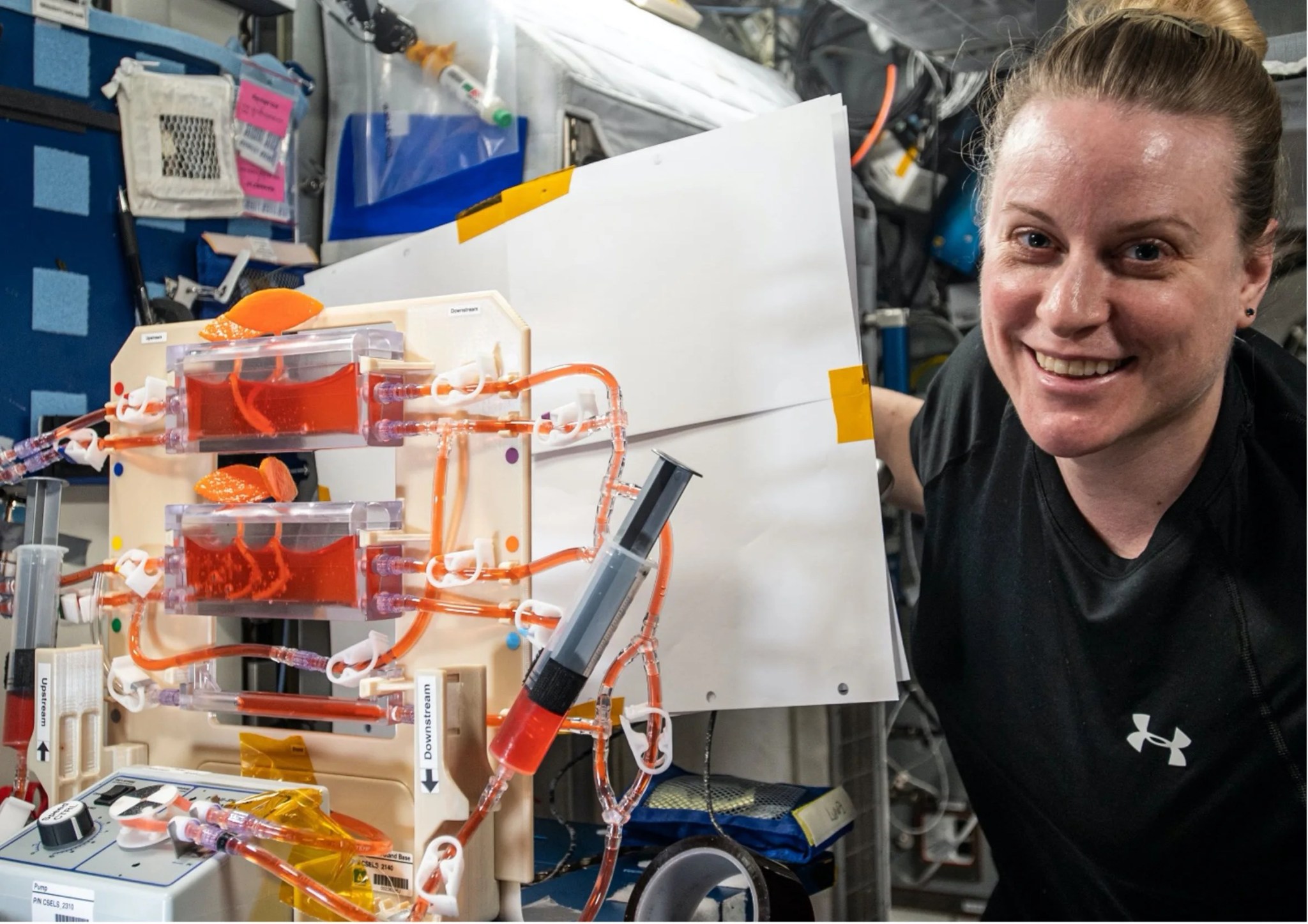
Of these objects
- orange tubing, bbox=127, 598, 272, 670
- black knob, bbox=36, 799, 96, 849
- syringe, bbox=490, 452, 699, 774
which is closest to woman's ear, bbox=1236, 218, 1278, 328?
syringe, bbox=490, 452, 699, 774

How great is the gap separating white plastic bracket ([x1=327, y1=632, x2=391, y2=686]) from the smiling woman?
694 mm

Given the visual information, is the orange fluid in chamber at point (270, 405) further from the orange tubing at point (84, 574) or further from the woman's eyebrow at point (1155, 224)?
the woman's eyebrow at point (1155, 224)

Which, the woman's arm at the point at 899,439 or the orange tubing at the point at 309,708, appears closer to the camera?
the orange tubing at the point at 309,708

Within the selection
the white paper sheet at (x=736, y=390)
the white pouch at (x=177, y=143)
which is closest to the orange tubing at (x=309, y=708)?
the white paper sheet at (x=736, y=390)

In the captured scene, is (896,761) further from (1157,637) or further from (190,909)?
(190,909)

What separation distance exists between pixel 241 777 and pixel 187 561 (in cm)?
27

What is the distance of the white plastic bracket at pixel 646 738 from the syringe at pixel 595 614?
0.27 feet

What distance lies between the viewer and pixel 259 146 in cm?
190

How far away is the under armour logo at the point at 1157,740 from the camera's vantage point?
1.11 metres

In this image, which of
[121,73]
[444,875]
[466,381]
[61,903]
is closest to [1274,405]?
[466,381]

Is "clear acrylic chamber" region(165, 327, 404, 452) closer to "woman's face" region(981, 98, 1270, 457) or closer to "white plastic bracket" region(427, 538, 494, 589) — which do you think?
"white plastic bracket" region(427, 538, 494, 589)

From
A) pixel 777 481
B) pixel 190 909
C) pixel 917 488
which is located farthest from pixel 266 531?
pixel 917 488

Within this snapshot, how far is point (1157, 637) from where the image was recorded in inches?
44.6

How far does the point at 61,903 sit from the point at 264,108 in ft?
4.37
